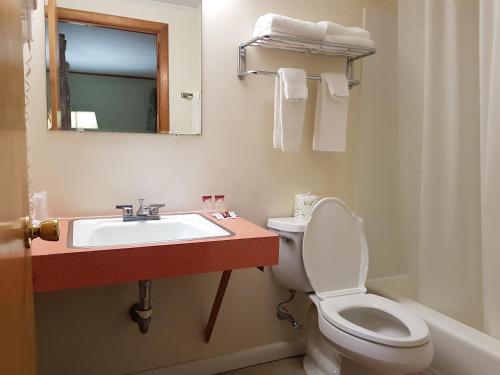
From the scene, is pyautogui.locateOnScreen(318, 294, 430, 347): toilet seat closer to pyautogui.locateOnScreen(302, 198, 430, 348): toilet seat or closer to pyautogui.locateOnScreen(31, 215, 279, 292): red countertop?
pyautogui.locateOnScreen(302, 198, 430, 348): toilet seat

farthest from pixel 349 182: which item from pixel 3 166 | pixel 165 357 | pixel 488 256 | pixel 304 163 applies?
pixel 3 166

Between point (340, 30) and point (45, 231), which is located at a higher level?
point (340, 30)

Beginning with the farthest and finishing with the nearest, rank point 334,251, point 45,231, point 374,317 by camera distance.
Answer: point 334,251 < point 374,317 < point 45,231

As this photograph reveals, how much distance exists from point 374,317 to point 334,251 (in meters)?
0.35

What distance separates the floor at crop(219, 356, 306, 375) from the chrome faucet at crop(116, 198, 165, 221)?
0.93 m

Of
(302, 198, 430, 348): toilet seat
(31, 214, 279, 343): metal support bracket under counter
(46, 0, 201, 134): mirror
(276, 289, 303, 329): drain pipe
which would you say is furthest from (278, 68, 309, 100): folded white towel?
(276, 289, 303, 329): drain pipe

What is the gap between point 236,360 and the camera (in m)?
1.87

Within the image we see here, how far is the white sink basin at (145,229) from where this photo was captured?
1412 millimetres

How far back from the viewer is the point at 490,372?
4.38ft

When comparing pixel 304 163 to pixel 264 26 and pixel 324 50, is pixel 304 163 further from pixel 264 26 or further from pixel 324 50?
pixel 264 26

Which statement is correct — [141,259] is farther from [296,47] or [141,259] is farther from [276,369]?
[296,47]

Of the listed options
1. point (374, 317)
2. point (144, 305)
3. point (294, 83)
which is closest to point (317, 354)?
point (374, 317)

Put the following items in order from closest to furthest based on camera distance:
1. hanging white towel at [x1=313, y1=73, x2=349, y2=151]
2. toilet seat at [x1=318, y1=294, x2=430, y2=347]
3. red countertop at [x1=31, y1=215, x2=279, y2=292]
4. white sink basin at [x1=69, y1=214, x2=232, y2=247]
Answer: red countertop at [x1=31, y1=215, x2=279, y2=292], toilet seat at [x1=318, y1=294, x2=430, y2=347], white sink basin at [x1=69, y1=214, x2=232, y2=247], hanging white towel at [x1=313, y1=73, x2=349, y2=151]

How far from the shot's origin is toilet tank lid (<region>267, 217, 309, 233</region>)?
68.0 inches
